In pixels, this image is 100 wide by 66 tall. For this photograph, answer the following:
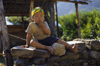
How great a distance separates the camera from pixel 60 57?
2707 millimetres

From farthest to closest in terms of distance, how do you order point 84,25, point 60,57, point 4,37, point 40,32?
point 84,25 → point 4,37 → point 40,32 → point 60,57

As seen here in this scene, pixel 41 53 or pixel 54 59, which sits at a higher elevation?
pixel 41 53

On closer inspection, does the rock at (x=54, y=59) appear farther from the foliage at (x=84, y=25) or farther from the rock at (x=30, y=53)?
the foliage at (x=84, y=25)

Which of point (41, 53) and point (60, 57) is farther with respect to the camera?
point (60, 57)

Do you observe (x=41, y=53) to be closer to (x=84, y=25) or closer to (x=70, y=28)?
(x=84, y=25)

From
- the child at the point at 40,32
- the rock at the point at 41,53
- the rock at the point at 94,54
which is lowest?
the rock at the point at 94,54

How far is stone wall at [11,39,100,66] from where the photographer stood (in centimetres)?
255

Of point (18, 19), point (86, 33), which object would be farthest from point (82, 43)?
point (18, 19)

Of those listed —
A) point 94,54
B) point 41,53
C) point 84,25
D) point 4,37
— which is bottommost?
point 94,54

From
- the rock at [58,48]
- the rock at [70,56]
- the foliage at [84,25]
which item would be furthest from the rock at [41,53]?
the foliage at [84,25]

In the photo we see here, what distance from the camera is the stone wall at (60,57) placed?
8.37 ft

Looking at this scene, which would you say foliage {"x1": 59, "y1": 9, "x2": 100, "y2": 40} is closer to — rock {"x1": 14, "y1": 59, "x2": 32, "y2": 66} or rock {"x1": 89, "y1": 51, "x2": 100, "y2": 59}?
rock {"x1": 89, "y1": 51, "x2": 100, "y2": 59}

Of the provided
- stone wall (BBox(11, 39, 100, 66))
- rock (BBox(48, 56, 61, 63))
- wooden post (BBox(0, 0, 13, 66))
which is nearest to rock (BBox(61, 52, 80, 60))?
stone wall (BBox(11, 39, 100, 66))

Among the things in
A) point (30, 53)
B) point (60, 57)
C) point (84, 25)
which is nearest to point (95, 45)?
point (60, 57)
